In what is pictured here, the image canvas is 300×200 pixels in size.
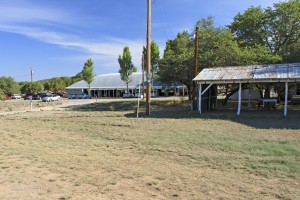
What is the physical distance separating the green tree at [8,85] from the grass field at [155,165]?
71.9 meters

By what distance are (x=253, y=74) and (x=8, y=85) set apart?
73354 millimetres

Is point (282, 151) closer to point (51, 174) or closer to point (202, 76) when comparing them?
point (51, 174)

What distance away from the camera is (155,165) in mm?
6938

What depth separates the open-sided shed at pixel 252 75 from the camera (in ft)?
56.4

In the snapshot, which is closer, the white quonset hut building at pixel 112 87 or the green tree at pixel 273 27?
the green tree at pixel 273 27

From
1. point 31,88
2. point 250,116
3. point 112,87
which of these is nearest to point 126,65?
point 112,87

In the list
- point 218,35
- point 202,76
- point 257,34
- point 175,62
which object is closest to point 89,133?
point 202,76

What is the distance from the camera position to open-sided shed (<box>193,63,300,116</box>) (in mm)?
17188

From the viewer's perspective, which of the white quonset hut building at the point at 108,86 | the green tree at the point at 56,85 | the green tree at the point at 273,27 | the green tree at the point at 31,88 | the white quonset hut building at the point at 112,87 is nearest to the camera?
the green tree at the point at 273,27

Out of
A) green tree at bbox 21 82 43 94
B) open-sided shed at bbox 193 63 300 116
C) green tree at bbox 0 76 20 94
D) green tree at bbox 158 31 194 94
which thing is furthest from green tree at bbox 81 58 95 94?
open-sided shed at bbox 193 63 300 116

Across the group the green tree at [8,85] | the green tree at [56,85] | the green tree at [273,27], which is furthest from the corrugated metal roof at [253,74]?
the green tree at [56,85]

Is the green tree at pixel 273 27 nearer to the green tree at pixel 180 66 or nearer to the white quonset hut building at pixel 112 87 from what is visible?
the green tree at pixel 180 66

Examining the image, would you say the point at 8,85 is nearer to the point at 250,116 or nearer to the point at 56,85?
the point at 56,85

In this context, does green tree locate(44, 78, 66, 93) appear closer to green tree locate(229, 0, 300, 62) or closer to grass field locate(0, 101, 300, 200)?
green tree locate(229, 0, 300, 62)
